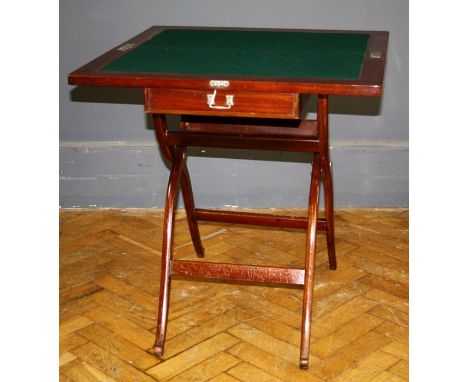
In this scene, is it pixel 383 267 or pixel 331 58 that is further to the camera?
pixel 383 267

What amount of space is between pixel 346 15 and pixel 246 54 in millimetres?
1195

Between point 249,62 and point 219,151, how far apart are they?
4.58 feet

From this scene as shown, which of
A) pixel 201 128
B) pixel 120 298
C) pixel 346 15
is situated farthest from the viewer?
pixel 346 15

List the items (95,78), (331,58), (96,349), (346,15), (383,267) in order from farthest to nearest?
(346,15) → (383,267) → (96,349) → (331,58) → (95,78)

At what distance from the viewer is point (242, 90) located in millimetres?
2217

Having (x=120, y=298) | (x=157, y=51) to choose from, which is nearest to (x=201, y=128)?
(x=157, y=51)

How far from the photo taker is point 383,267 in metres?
3.28

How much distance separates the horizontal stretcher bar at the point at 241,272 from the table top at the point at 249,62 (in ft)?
2.21

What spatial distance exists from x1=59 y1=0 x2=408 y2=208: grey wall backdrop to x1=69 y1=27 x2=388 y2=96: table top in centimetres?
66

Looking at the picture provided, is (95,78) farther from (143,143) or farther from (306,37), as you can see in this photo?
(143,143)

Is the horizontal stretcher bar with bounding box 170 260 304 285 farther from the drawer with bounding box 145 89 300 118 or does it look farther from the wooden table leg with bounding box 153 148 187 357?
the drawer with bounding box 145 89 300 118

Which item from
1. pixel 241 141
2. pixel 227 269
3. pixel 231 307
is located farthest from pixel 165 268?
pixel 241 141

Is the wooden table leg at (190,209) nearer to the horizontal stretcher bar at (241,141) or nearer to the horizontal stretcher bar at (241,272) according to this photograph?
the horizontal stretcher bar at (241,141)

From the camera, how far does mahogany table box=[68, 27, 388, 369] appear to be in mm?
2238
